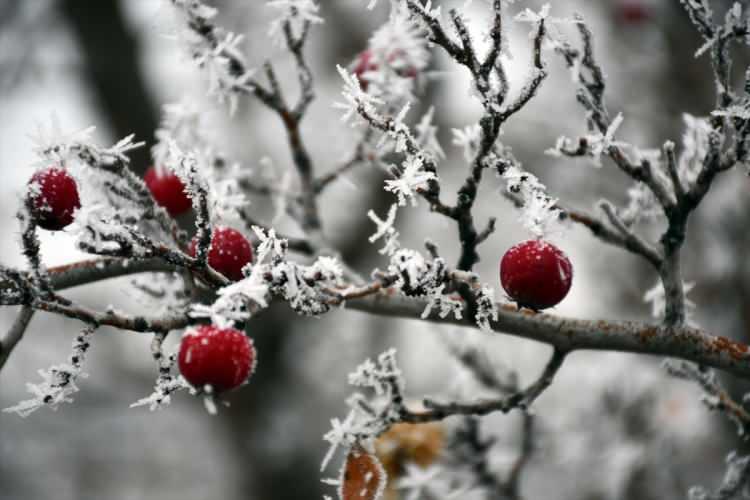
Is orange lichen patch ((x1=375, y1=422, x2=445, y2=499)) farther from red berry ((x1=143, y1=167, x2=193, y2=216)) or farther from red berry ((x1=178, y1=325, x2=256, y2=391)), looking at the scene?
red berry ((x1=178, y1=325, x2=256, y2=391))

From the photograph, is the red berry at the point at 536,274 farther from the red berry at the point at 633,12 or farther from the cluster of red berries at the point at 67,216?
the red berry at the point at 633,12

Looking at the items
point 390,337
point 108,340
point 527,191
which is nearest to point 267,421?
point 390,337

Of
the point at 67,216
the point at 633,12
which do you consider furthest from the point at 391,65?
the point at 633,12

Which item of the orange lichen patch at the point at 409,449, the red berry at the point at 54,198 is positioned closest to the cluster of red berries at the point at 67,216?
the red berry at the point at 54,198

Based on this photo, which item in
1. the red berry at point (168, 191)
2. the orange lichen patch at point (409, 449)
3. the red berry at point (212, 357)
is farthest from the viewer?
the orange lichen patch at point (409, 449)

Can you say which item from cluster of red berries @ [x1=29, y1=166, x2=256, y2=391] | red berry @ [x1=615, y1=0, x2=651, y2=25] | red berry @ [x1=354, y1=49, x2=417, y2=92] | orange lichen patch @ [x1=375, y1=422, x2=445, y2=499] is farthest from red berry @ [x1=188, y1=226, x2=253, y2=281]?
red berry @ [x1=615, y1=0, x2=651, y2=25]

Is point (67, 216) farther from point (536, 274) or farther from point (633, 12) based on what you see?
point (633, 12)
